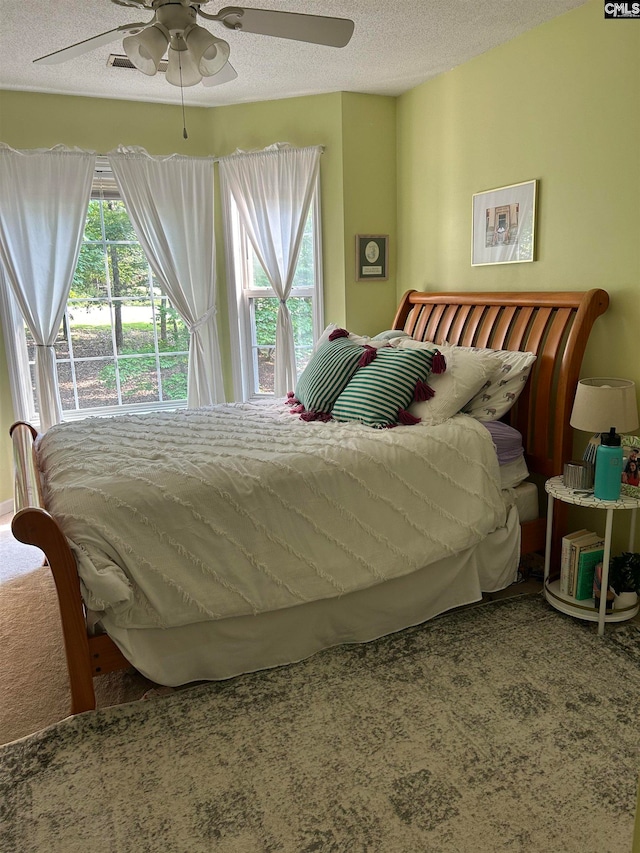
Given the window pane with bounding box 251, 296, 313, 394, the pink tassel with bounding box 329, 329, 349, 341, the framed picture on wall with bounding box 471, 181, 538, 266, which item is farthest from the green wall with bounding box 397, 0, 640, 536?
the window pane with bounding box 251, 296, 313, 394

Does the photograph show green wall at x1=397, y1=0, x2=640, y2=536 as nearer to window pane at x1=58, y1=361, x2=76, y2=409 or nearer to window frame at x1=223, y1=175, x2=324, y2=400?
window frame at x1=223, y1=175, x2=324, y2=400

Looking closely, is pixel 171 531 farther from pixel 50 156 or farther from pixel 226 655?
pixel 50 156

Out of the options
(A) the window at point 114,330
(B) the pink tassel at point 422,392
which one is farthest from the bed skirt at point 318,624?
(A) the window at point 114,330

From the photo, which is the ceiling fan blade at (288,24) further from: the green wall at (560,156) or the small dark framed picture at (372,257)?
the small dark framed picture at (372,257)

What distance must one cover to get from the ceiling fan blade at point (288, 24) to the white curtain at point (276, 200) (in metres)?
1.76

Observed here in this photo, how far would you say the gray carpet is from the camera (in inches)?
60.9

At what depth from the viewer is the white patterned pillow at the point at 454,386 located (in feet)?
8.95

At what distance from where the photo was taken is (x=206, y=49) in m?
2.06

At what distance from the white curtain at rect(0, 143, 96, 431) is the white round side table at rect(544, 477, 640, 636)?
310 cm

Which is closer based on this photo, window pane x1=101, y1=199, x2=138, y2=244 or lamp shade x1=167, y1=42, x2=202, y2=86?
lamp shade x1=167, y1=42, x2=202, y2=86

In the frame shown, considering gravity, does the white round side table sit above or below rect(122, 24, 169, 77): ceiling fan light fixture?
below

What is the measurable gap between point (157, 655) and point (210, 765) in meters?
0.39

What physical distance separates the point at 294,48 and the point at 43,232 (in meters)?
1.88

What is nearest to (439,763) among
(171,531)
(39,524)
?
(171,531)
